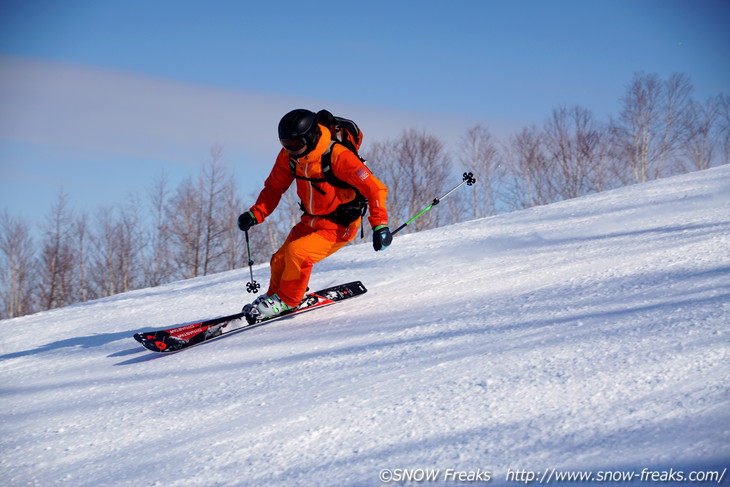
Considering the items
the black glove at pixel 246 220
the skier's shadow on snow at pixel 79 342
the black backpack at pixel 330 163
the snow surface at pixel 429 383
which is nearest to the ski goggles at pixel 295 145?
the black backpack at pixel 330 163

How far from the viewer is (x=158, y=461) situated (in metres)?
2.45

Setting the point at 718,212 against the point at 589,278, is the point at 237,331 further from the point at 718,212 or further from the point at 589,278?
the point at 718,212

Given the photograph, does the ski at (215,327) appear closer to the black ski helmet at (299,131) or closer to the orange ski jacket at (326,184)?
the orange ski jacket at (326,184)

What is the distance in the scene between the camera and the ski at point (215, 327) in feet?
15.1

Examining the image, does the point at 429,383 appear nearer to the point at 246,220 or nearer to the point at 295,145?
the point at 295,145

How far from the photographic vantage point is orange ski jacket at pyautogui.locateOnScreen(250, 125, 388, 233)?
457 centimetres

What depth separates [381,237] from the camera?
4.55 m

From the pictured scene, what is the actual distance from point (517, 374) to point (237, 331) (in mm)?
3024

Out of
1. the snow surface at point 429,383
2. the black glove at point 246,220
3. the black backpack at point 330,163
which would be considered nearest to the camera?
the snow surface at point 429,383

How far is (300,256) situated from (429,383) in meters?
2.28

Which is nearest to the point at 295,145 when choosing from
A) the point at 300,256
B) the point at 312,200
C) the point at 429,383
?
the point at 312,200

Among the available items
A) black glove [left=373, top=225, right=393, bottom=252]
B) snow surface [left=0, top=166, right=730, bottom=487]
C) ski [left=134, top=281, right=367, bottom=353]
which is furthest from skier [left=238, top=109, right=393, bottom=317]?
snow surface [left=0, top=166, right=730, bottom=487]

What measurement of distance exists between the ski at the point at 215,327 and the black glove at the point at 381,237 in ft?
3.84

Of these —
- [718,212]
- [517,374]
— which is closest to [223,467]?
[517,374]
